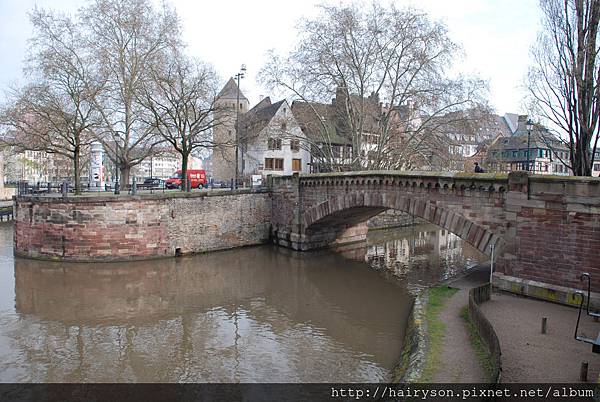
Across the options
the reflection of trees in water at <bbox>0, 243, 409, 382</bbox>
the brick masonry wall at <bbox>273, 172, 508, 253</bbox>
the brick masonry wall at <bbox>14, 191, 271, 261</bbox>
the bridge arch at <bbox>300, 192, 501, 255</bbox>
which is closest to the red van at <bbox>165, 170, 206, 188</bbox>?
the brick masonry wall at <bbox>273, 172, 508, 253</bbox>

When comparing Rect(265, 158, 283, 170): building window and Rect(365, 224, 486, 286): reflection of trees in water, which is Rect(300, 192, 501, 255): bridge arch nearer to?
Rect(365, 224, 486, 286): reflection of trees in water

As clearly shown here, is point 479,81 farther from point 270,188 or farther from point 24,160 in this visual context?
point 24,160

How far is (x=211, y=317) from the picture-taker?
14.5 m

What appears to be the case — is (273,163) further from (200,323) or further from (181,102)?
(200,323)

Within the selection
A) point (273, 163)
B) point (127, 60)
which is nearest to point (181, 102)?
point (127, 60)

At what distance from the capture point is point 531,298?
45.1 ft

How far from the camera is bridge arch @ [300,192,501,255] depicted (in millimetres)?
16125

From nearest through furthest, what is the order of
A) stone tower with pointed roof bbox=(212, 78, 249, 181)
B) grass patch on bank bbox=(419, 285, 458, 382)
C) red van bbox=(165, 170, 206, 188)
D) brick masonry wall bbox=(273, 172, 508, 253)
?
grass patch on bank bbox=(419, 285, 458, 382), brick masonry wall bbox=(273, 172, 508, 253), stone tower with pointed roof bbox=(212, 78, 249, 181), red van bbox=(165, 170, 206, 188)

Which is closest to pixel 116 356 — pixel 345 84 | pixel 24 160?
pixel 345 84

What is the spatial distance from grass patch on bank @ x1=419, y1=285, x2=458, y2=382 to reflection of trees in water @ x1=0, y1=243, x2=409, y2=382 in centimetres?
111

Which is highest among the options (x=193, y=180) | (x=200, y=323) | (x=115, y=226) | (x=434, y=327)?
(x=193, y=180)

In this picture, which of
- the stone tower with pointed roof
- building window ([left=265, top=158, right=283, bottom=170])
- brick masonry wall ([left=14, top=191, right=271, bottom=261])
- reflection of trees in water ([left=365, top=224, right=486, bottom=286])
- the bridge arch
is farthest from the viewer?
building window ([left=265, top=158, right=283, bottom=170])

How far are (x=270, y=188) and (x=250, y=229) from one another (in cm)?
298

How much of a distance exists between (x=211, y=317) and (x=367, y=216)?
15550mm
